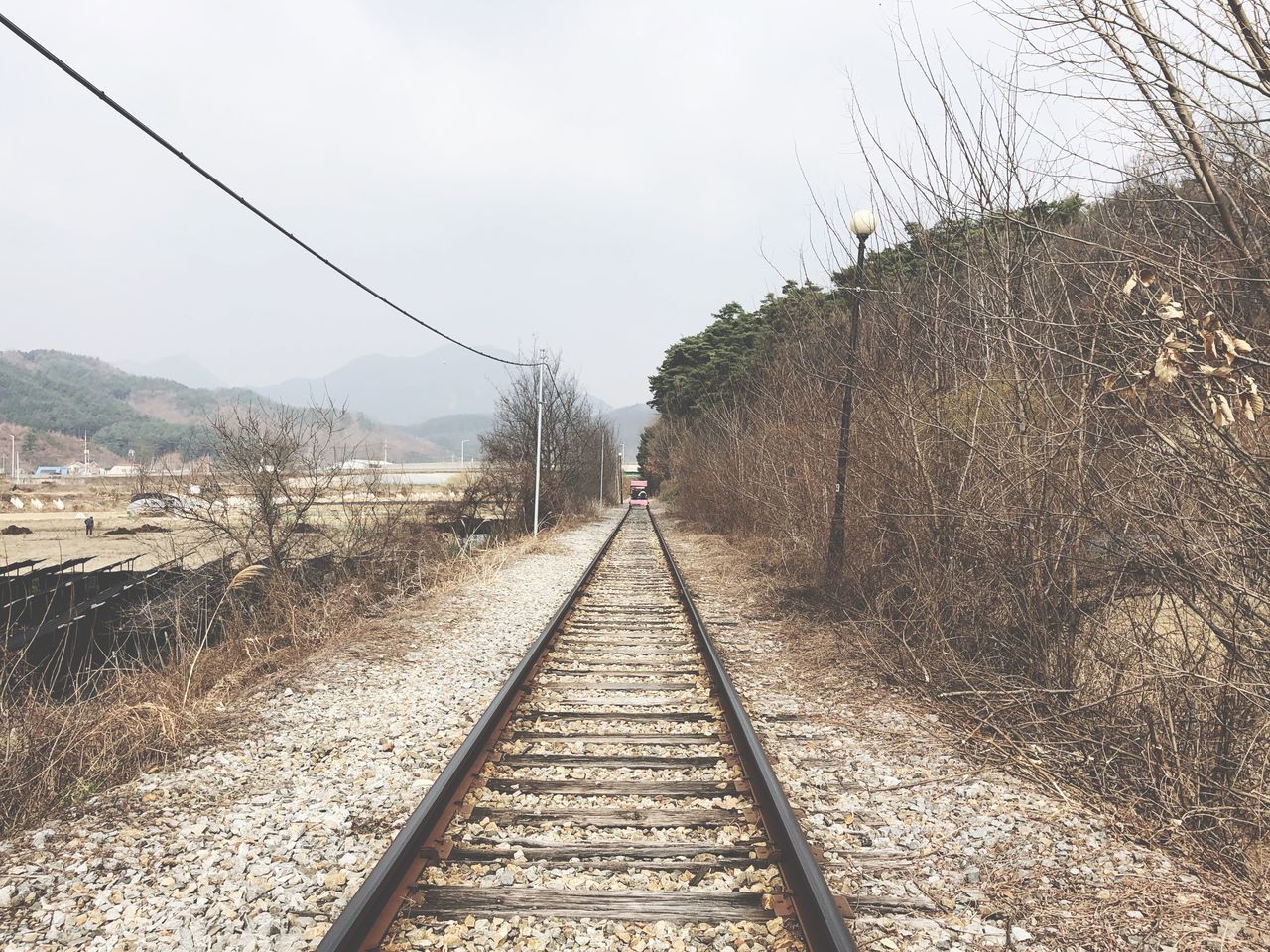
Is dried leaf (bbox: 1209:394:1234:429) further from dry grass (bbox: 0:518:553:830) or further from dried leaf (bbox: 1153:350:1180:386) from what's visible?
dry grass (bbox: 0:518:553:830)

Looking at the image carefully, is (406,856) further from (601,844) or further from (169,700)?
(169,700)

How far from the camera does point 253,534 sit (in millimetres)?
12594

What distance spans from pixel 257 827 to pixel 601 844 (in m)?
1.74

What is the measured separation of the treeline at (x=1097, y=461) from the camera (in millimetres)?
3500

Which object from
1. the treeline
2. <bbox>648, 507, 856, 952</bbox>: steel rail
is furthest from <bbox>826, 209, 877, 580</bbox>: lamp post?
<bbox>648, 507, 856, 952</bbox>: steel rail

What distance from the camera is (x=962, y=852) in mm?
3703

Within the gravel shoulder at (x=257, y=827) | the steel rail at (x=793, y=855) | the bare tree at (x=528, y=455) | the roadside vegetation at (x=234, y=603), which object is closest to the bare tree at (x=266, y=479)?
the roadside vegetation at (x=234, y=603)

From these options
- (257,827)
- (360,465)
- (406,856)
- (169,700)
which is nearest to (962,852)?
(406,856)

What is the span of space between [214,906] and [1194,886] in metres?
4.04

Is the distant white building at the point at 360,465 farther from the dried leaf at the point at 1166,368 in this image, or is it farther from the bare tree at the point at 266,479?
the dried leaf at the point at 1166,368

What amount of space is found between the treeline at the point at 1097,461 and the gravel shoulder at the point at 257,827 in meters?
3.77

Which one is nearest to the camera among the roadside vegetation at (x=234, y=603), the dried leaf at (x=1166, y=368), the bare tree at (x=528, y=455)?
the dried leaf at (x=1166, y=368)

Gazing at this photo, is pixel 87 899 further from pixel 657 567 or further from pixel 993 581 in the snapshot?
pixel 657 567

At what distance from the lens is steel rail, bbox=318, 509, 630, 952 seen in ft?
9.06
